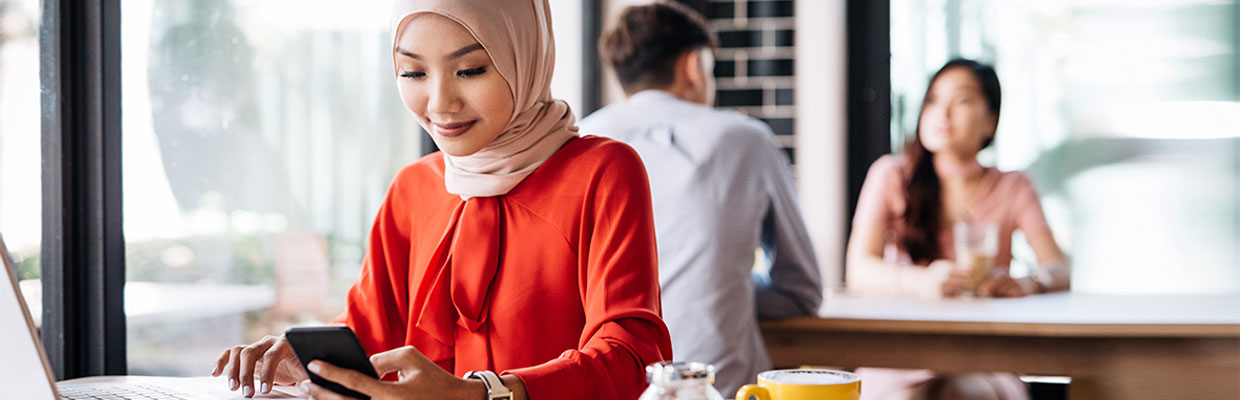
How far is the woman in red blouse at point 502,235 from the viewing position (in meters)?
1.04

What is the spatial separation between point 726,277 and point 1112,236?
2189 millimetres

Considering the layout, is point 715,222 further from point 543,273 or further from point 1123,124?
point 1123,124

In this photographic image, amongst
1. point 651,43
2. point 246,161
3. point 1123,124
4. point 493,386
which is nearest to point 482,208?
point 493,386

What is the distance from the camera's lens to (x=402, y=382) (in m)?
0.86

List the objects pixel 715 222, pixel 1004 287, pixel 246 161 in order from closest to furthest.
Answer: pixel 246 161
pixel 715 222
pixel 1004 287

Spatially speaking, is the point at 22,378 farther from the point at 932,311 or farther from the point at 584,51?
the point at 584,51

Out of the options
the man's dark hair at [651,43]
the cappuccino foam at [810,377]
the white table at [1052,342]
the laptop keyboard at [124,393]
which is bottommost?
the white table at [1052,342]

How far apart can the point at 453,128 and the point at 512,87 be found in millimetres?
74

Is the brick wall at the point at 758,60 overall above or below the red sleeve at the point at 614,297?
above

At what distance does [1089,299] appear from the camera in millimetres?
2447

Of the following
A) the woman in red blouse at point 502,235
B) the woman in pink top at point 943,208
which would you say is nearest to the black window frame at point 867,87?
the woman in pink top at point 943,208

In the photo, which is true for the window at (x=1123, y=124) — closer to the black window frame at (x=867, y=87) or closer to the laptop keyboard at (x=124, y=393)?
the black window frame at (x=867, y=87)

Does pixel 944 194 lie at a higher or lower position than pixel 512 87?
lower

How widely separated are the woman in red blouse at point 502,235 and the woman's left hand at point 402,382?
3.9 inches
